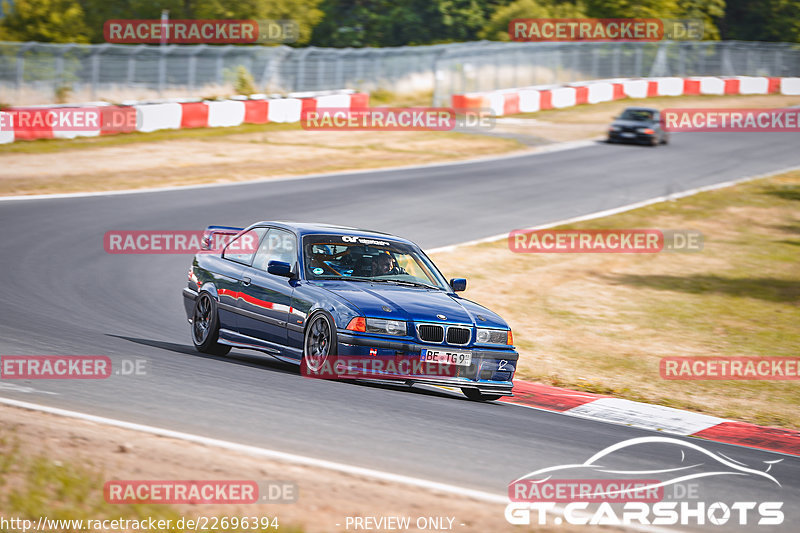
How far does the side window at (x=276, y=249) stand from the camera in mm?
10086

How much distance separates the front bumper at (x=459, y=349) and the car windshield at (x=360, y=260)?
1.13 m

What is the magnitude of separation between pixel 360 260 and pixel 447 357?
1.55 metres

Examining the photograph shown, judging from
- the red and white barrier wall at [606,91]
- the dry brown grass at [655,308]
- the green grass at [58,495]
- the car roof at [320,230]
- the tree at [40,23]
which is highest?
the tree at [40,23]

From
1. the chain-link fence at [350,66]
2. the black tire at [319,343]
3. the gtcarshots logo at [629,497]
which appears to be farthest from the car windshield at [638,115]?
the gtcarshots logo at [629,497]

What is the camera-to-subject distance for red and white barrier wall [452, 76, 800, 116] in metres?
43.0

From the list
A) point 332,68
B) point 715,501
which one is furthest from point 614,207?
point 332,68

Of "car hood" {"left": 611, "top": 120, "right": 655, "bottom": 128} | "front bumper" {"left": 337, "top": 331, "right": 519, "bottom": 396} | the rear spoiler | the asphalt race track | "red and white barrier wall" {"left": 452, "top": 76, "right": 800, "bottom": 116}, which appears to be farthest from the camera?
"red and white barrier wall" {"left": 452, "top": 76, "right": 800, "bottom": 116}

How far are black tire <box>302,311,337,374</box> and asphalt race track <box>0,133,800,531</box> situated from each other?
246mm

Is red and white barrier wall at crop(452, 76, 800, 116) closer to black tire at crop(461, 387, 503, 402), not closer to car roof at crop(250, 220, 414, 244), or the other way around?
car roof at crop(250, 220, 414, 244)

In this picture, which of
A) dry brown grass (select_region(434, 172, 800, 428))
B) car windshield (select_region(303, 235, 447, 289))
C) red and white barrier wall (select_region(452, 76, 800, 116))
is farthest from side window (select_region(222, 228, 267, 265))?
red and white barrier wall (select_region(452, 76, 800, 116))

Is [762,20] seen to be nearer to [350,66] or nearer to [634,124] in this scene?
[350,66]

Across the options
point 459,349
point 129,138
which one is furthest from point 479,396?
point 129,138

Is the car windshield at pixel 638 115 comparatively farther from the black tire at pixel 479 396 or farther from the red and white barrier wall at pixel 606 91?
the black tire at pixel 479 396

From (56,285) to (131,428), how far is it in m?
7.38
